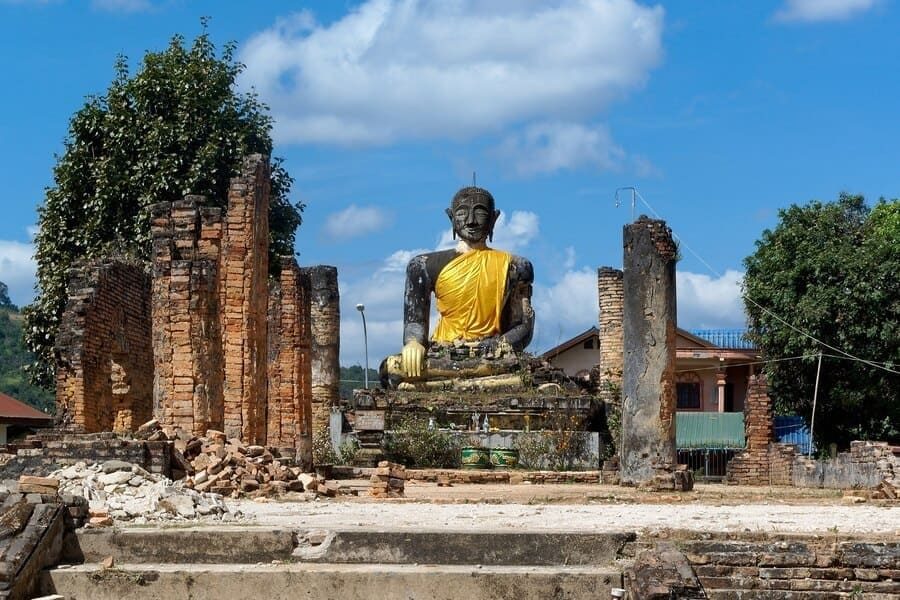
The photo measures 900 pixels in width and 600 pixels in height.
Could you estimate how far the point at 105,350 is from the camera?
915 inches

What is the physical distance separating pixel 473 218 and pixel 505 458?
9.03 meters

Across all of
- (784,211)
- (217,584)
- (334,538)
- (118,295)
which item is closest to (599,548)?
(334,538)

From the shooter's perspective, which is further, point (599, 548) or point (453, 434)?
point (453, 434)

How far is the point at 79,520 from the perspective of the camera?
36.3 ft

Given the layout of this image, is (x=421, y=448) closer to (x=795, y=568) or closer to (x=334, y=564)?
(x=334, y=564)

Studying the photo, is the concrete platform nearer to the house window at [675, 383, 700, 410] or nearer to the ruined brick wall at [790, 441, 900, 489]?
the ruined brick wall at [790, 441, 900, 489]

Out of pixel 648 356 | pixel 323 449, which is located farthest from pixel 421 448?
pixel 648 356

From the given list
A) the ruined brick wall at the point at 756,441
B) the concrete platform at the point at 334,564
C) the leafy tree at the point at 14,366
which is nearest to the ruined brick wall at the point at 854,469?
the ruined brick wall at the point at 756,441

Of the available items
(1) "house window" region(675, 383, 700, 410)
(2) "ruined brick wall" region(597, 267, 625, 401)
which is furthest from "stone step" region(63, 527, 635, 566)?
(1) "house window" region(675, 383, 700, 410)

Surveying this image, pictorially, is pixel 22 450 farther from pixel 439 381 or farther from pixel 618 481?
pixel 439 381

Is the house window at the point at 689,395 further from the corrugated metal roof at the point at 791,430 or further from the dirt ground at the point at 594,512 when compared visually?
the dirt ground at the point at 594,512

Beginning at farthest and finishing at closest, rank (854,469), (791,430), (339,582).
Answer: (791,430), (854,469), (339,582)

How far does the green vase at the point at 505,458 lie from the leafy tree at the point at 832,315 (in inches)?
348

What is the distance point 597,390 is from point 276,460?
44.2 ft
